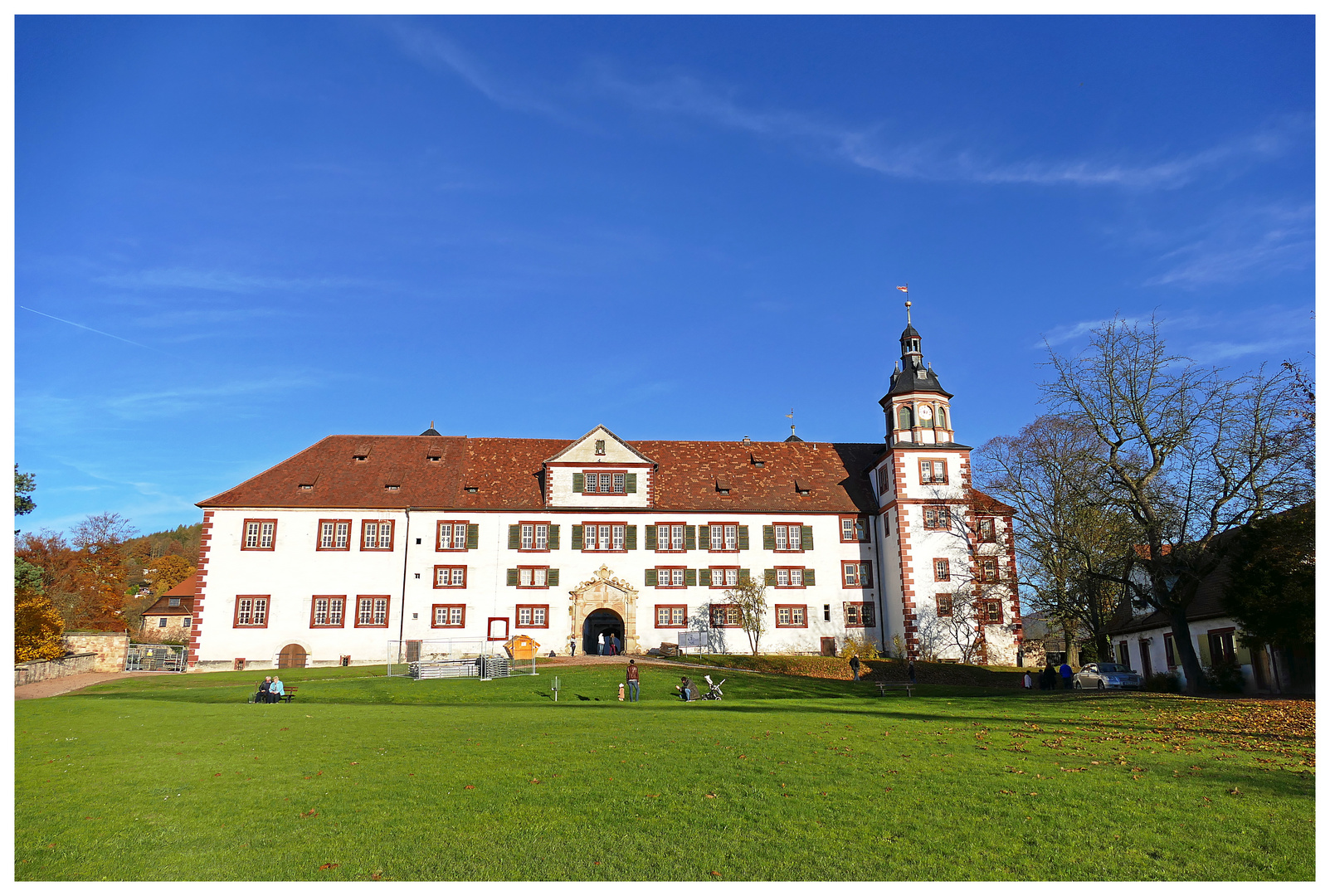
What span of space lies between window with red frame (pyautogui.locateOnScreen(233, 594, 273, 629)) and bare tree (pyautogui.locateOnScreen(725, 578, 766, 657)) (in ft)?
83.6

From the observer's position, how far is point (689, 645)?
162 ft

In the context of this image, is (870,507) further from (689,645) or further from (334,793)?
(334,793)

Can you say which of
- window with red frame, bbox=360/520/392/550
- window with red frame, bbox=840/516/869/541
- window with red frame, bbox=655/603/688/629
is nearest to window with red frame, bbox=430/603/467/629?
window with red frame, bbox=360/520/392/550

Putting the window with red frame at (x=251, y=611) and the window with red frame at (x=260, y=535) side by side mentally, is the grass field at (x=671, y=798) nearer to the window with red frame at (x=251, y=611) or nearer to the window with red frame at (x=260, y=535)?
the window with red frame at (x=251, y=611)

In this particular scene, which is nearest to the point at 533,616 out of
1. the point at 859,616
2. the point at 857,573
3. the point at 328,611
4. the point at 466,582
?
the point at 466,582

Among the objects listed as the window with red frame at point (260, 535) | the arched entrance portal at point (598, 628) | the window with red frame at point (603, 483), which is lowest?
the arched entrance portal at point (598, 628)

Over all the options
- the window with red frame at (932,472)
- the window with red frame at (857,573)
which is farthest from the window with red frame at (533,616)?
the window with red frame at (932,472)

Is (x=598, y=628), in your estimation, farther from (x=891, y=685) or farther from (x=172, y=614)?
(x=172, y=614)

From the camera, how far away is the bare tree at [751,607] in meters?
48.5

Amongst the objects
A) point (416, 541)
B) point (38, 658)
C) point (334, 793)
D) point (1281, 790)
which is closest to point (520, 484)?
point (416, 541)

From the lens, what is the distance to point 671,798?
445 inches

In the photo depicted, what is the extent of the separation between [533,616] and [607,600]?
14.0 ft

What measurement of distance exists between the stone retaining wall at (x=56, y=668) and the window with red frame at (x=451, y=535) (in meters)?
18.3

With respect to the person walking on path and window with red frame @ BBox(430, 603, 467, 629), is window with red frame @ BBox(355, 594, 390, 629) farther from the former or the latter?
the person walking on path
